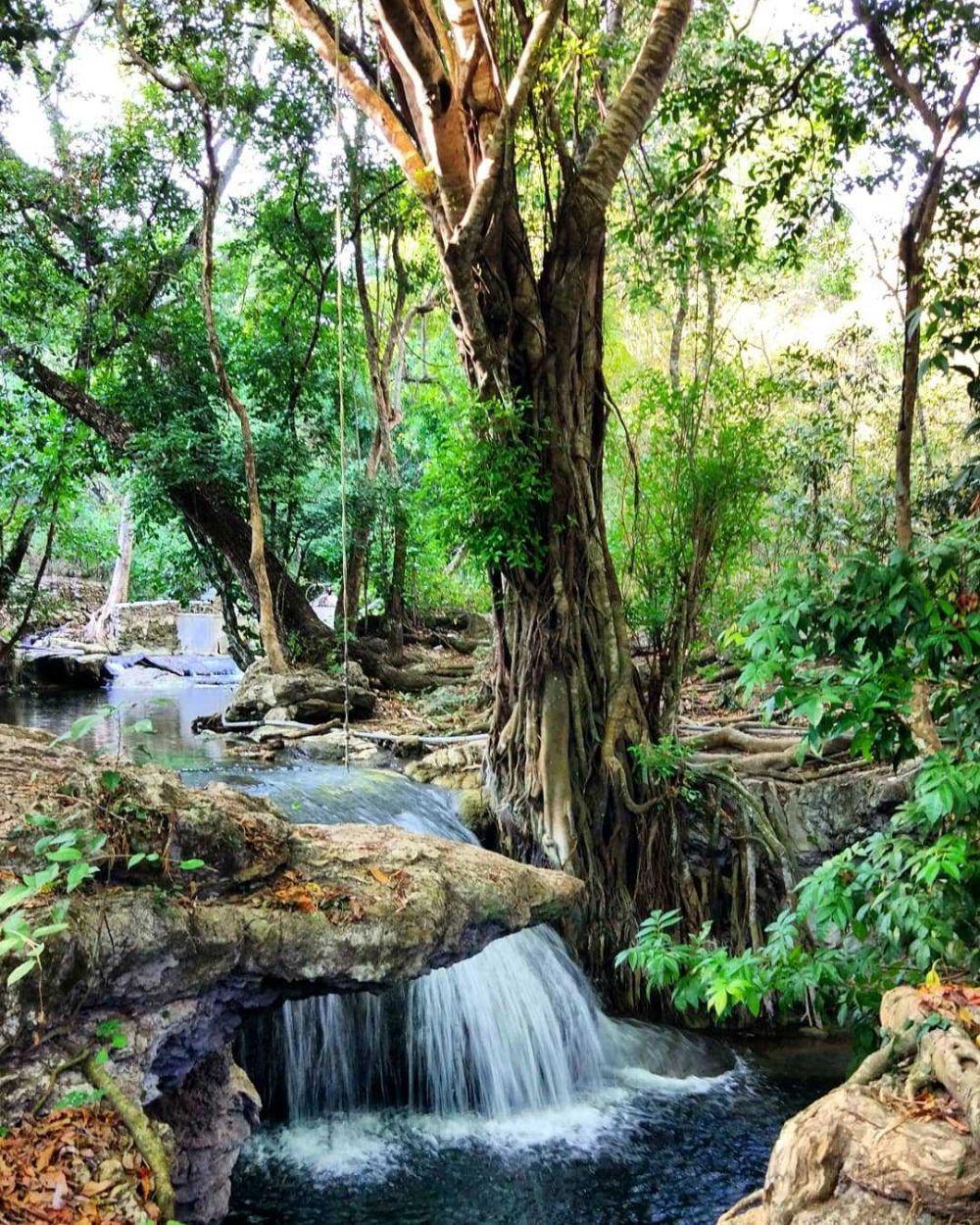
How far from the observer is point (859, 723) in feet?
9.25

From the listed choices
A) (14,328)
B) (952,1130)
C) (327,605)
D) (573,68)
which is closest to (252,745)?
(14,328)

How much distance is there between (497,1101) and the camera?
5340 millimetres

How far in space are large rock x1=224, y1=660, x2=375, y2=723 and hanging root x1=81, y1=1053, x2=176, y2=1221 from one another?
6792 millimetres

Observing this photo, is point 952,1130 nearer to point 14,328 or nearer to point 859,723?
point 859,723

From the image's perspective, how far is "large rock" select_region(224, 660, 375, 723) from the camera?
9.63 meters

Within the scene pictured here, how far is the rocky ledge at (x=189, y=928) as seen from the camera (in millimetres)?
2811

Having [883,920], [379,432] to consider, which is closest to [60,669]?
[379,432]

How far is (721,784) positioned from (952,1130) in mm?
4694

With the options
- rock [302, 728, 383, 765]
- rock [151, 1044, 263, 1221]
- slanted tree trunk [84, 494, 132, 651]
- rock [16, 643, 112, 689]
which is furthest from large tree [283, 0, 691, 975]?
slanted tree trunk [84, 494, 132, 651]

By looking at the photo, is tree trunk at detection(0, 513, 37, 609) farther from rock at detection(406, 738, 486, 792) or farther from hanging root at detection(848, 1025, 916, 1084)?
hanging root at detection(848, 1025, 916, 1084)

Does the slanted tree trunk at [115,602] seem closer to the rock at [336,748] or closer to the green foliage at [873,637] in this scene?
the rock at [336,748]

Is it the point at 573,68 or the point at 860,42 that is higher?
the point at 573,68

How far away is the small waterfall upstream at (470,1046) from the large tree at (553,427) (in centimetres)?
57

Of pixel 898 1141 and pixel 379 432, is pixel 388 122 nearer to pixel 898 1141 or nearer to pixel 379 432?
pixel 898 1141
